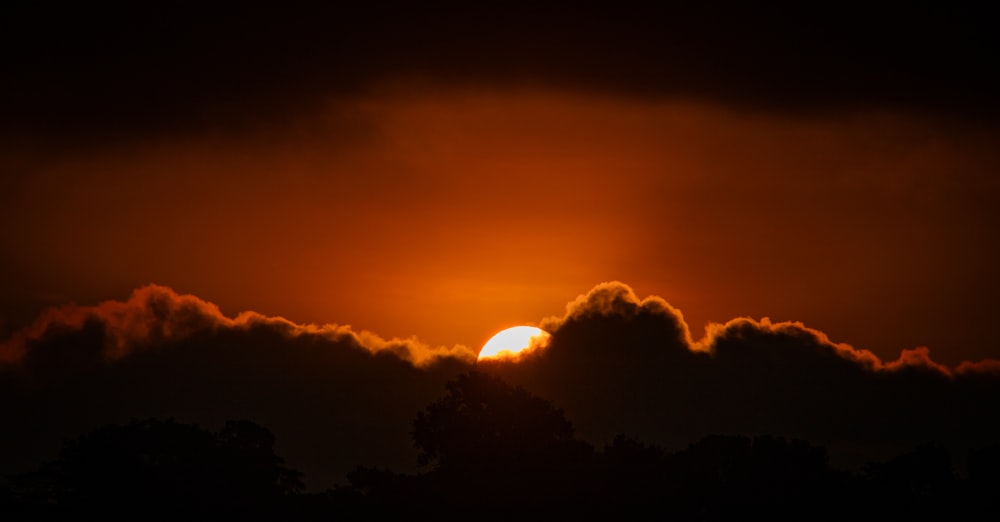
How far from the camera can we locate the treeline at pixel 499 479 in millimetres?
122625

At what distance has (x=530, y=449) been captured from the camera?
128 metres

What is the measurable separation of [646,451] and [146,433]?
39573 mm

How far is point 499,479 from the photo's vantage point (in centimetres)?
12481

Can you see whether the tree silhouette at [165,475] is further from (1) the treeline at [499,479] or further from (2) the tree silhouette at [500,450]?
(2) the tree silhouette at [500,450]

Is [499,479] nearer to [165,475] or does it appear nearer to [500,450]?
[500,450]

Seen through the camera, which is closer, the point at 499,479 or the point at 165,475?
the point at 499,479

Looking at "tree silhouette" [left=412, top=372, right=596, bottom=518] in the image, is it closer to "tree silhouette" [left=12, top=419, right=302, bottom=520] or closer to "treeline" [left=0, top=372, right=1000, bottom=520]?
"treeline" [left=0, top=372, right=1000, bottom=520]

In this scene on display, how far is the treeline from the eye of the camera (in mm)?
122625

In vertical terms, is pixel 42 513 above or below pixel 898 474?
below

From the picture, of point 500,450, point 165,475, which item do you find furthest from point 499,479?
point 165,475

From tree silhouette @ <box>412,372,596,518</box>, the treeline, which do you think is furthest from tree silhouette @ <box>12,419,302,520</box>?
tree silhouette @ <box>412,372,596,518</box>

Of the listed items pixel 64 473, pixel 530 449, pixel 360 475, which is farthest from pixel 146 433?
pixel 530 449

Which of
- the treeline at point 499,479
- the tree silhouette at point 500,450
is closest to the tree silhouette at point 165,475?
the treeline at point 499,479

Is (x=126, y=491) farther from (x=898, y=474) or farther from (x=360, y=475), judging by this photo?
(x=898, y=474)
